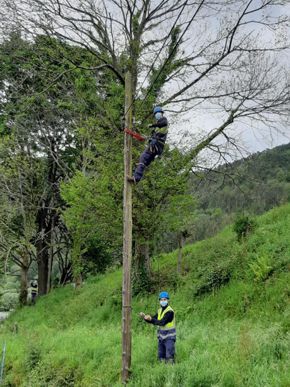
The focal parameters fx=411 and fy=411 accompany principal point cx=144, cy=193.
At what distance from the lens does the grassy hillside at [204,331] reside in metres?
6.95

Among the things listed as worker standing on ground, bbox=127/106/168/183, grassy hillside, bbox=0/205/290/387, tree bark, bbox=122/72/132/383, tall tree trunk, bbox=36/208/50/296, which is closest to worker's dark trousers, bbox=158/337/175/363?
grassy hillside, bbox=0/205/290/387

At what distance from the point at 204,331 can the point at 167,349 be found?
1.50 m

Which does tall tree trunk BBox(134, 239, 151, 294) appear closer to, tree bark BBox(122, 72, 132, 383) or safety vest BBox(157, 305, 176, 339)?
safety vest BBox(157, 305, 176, 339)

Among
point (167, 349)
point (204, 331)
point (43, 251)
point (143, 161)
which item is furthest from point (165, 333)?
point (43, 251)

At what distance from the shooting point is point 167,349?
26.3 feet

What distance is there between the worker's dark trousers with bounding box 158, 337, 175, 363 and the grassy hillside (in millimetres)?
207

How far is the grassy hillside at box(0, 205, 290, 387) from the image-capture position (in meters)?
6.95

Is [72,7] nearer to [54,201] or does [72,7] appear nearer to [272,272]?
[272,272]

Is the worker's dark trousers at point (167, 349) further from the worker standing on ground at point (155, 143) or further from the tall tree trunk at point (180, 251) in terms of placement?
the tall tree trunk at point (180, 251)

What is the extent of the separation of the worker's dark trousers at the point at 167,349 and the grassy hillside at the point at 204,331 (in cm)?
21

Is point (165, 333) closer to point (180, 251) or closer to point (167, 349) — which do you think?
point (167, 349)

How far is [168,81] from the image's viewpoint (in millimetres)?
16469

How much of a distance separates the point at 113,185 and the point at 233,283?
18.0 feet

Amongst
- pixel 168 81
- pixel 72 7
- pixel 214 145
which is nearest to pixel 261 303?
pixel 214 145
